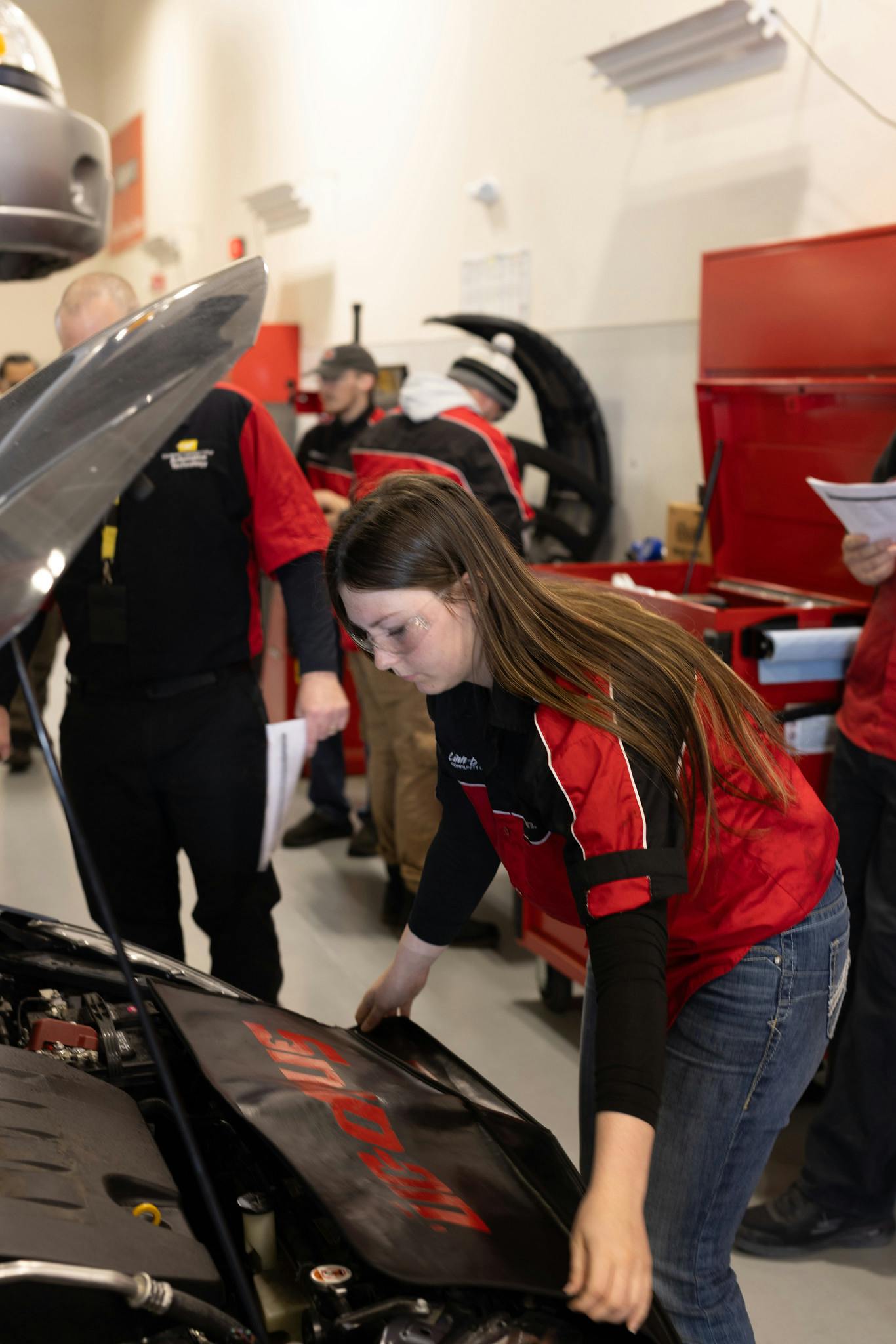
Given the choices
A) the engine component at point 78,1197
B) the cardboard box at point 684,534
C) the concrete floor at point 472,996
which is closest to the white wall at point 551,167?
the cardboard box at point 684,534

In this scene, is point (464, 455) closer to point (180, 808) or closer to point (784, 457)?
point (784, 457)

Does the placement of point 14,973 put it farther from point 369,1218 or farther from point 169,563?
point 169,563

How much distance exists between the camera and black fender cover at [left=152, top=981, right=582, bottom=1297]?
0.86 meters

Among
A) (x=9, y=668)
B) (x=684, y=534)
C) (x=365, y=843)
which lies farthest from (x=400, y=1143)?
(x=365, y=843)

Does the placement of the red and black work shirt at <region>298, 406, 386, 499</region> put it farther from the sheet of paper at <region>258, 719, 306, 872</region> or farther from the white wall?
the sheet of paper at <region>258, 719, 306, 872</region>

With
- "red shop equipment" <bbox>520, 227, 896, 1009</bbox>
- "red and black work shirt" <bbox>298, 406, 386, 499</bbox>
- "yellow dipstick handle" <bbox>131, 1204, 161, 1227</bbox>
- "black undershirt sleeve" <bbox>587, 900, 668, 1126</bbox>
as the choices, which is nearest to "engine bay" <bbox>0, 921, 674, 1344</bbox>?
"yellow dipstick handle" <bbox>131, 1204, 161, 1227</bbox>

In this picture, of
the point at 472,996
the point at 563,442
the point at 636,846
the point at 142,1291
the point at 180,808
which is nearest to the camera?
the point at 142,1291

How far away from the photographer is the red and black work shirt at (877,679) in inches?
80.4

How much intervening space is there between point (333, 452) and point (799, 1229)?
123 inches

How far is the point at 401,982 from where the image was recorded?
1.37 m

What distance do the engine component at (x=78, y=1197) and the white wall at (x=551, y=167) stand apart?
274 centimetres

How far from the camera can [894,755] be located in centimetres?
203

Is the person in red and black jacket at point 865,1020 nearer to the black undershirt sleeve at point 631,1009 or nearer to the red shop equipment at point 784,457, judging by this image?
the red shop equipment at point 784,457

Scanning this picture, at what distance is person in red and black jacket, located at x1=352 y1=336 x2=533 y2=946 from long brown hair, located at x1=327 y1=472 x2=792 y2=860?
77.0 inches
